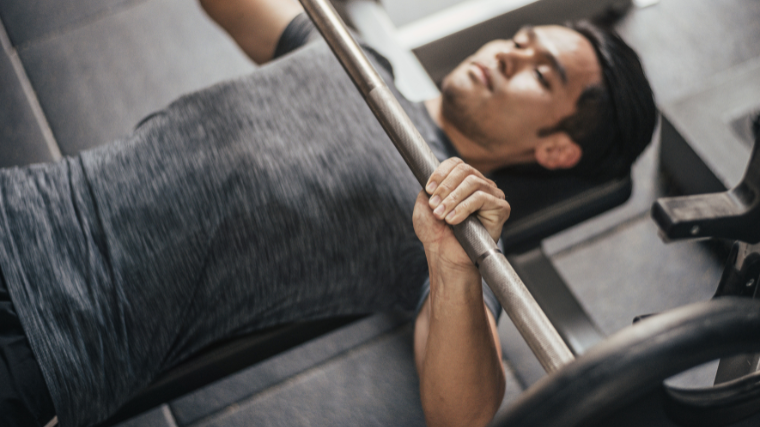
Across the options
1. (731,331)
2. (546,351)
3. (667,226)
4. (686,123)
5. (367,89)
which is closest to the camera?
(731,331)

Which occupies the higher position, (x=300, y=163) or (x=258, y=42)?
(x=258, y=42)

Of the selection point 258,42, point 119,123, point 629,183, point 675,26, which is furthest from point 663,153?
point 119,123

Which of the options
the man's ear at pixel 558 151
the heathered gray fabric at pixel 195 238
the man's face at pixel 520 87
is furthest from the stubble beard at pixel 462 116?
the heathered gray fabric at pixel 195 238

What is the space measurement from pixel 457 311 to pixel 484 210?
0.15 metres

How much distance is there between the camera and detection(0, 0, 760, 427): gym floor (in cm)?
134

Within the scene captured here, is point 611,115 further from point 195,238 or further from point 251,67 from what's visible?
point 251,67

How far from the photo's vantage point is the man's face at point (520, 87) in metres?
1.19

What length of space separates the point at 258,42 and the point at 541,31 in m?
0.64

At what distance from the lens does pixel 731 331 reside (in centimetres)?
42

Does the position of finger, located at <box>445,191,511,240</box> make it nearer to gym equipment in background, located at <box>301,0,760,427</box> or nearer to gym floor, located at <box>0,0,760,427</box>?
gym equipment in background, located at <box>301,0,760,427</box>

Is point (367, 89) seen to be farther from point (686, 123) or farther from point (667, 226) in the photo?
point (686, 123)

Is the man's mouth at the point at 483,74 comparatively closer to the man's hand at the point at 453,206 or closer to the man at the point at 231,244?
the man at the point at 231,244

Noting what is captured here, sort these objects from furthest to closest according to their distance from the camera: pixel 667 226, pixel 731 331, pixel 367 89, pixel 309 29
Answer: pixel 309 29, pixel 367 89, pixel 667 226, pixel 731 331

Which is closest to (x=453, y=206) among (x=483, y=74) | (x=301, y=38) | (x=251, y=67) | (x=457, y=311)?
(x=457, y=311)
